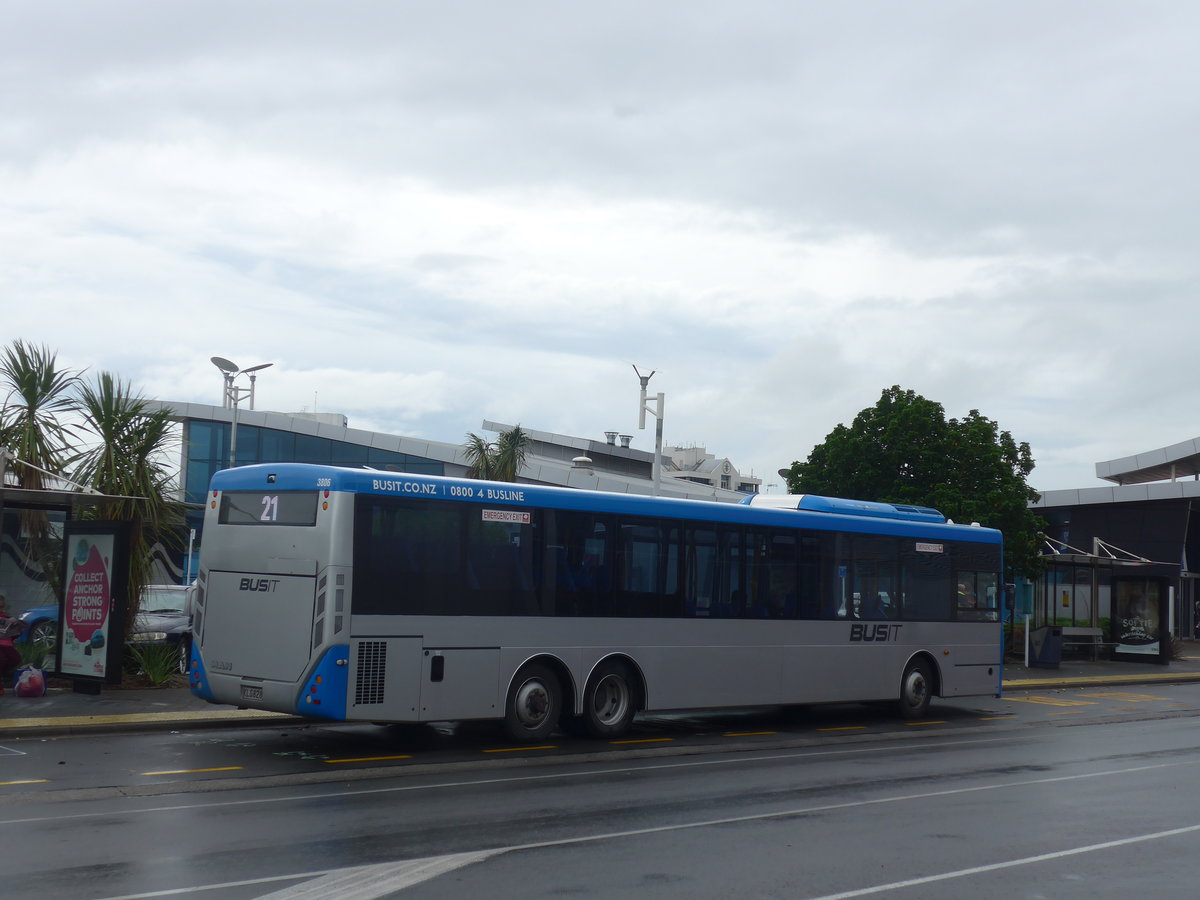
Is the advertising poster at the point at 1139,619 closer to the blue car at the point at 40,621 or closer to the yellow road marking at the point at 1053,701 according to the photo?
the yellow road marking at the point at 1053,701

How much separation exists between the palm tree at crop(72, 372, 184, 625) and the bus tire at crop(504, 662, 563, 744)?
26.0 ft

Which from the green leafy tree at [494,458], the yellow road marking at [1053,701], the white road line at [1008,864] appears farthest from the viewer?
the green leafy tree at [494,458]

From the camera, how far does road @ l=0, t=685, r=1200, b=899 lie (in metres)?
8.05

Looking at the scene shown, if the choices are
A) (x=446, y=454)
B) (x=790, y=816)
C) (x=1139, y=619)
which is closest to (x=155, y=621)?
(x=790, y=816)

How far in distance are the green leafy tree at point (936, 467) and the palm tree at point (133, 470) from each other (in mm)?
21344

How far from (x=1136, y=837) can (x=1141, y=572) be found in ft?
103

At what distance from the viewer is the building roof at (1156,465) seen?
2175 inches

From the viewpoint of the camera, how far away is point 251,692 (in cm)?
1377

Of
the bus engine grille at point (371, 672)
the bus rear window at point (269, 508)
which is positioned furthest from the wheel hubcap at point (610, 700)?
→ the bus rear window at point (269, 508)

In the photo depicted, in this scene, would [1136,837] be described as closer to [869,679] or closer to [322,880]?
[322,880]

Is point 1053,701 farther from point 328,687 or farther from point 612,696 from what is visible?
point 328,687

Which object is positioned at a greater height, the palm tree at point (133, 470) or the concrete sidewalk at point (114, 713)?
the palm tree at point (133, 470)

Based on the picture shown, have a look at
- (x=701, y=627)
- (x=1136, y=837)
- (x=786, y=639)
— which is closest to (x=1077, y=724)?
(x=786, y=639)

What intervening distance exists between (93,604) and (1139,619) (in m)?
31.6
